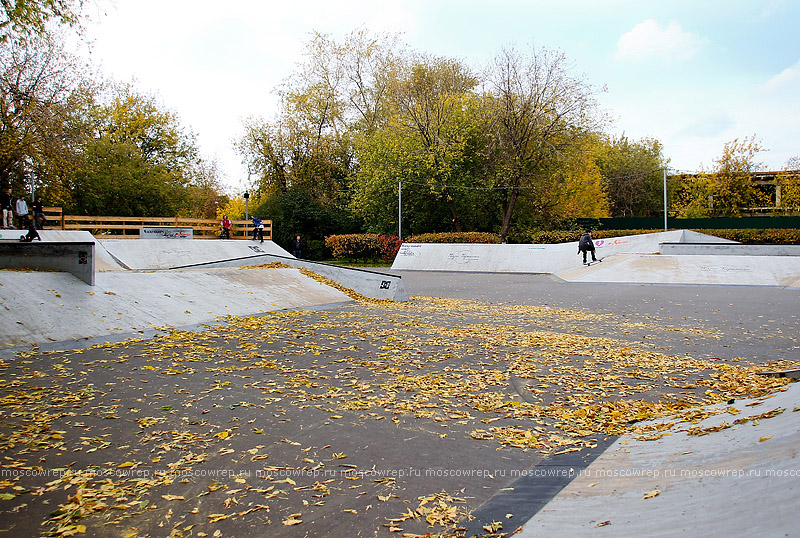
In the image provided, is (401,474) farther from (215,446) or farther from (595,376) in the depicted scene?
(595,376)

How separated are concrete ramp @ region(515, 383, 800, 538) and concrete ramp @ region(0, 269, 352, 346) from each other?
690cm

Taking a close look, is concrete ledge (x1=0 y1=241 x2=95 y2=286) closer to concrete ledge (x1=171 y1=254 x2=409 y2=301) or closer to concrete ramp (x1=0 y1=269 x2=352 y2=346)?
concrete ramp (x1=0 y1=269 x2=352 y2=346)

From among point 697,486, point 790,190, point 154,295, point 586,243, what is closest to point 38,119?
point 154,295

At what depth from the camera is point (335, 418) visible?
4.21m

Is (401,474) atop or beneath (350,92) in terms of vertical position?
beneath

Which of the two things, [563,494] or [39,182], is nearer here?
[563,494]

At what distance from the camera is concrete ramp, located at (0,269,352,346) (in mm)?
7281

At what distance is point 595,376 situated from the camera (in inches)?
217

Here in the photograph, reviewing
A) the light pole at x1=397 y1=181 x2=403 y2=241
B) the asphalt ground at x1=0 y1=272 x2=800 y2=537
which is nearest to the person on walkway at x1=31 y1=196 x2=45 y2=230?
the asphalt ground at x1=0 y1=272 x2=800 y2=537

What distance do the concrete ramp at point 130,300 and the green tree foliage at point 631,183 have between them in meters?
50.9

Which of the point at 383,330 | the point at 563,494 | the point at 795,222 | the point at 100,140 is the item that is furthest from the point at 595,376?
the point at 100,140

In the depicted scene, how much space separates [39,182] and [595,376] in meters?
34.3

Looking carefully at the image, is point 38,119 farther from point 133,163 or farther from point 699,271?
point 699,271

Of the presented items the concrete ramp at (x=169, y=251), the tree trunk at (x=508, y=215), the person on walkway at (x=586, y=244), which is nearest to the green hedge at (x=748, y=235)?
the tree trunk at (x=508, y=215)
